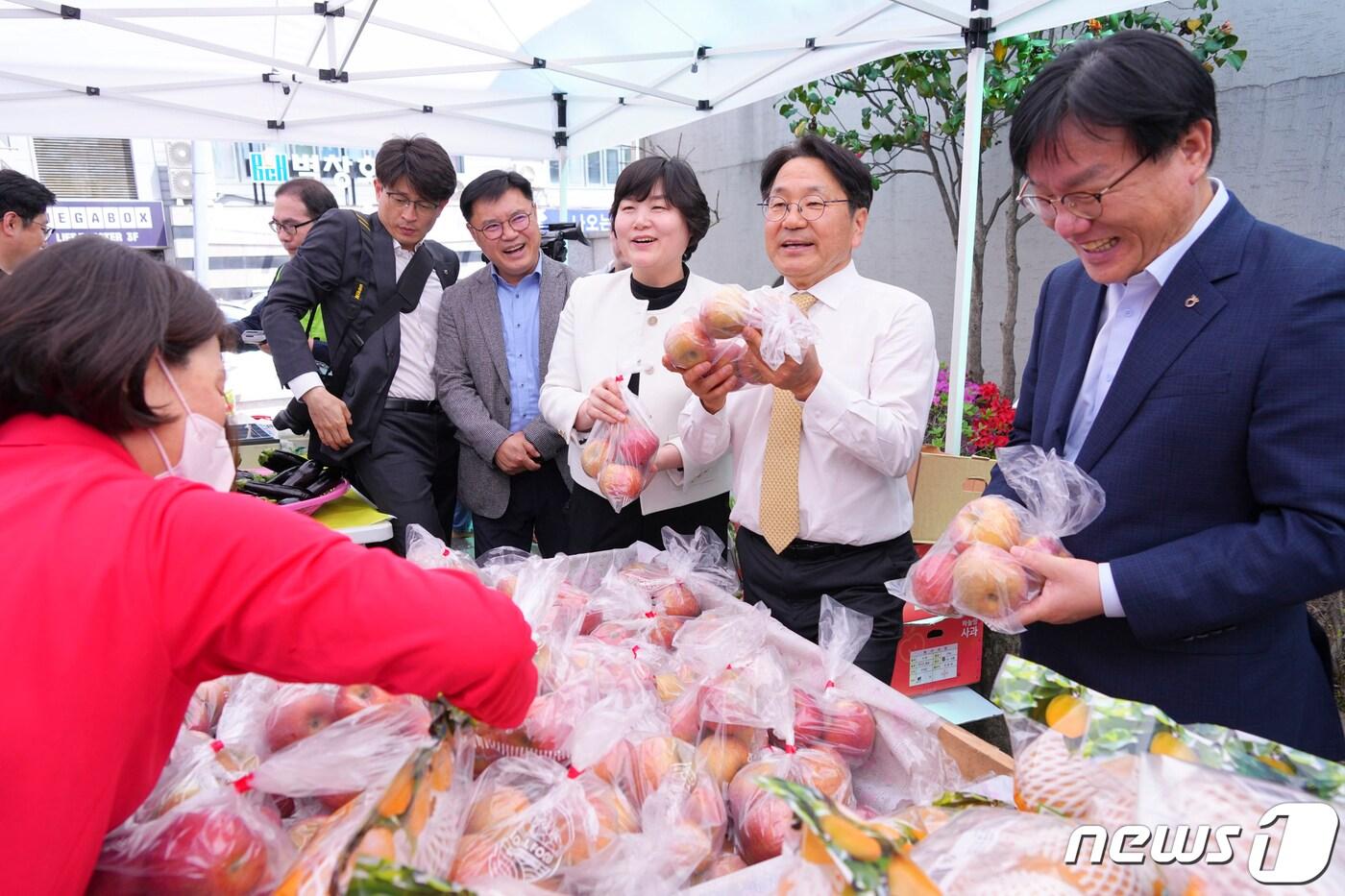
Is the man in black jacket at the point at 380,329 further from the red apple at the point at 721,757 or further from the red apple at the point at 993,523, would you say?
the red apple at the point at 993,523

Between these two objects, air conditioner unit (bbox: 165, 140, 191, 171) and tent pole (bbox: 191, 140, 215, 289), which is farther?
air conditioner unit (bbox: 165, 140, 191, 171)

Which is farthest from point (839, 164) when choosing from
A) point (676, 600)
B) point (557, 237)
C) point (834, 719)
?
point (557, 237)

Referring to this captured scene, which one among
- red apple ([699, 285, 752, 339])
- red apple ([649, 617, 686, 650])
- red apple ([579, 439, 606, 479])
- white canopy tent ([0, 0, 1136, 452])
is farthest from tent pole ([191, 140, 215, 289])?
red apple ([649, 617, 686, 650])

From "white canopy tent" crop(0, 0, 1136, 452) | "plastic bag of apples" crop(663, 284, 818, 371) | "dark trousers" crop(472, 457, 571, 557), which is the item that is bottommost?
"dark trousers" crop(472, 457, 571, 557)

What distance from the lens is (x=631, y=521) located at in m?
2.90

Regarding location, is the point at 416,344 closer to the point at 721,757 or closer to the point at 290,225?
the point at 290,225

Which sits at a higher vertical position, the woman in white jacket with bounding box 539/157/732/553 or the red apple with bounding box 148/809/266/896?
the woman in white jacket with bounding box 539/157/732/553

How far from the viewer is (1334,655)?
3.36 metres

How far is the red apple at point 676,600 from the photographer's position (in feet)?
6.54

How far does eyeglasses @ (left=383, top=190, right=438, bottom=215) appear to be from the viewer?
10.9ft

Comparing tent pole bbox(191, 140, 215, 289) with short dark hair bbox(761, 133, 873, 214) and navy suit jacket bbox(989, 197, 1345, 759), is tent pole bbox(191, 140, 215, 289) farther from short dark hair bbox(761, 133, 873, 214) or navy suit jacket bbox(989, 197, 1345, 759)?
navy suit jacket bbox(989, 197, 1345, 759)

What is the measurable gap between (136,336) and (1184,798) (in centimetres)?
130

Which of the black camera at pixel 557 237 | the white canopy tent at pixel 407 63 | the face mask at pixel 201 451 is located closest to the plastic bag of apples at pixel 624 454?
the face mask at pixel 201 451

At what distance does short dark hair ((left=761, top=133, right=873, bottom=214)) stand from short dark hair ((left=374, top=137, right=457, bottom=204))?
5.12ft
